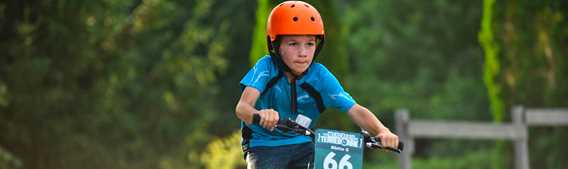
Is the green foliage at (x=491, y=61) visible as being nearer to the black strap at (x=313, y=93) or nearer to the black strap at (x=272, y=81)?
the black strap at (x=313, y=93)

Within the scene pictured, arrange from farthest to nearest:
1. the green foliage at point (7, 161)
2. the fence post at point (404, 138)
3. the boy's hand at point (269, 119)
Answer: the green foliage at point (7, 161) < the fence post at point (404, 138) < the boy's hand at point (269, 119)

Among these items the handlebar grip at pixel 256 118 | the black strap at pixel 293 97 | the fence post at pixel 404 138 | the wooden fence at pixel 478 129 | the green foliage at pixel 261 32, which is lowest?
the handlebar grip at pixel 256 118

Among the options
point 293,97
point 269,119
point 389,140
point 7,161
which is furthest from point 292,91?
point 7,161

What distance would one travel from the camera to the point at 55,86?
870 inches

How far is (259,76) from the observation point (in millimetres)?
6328

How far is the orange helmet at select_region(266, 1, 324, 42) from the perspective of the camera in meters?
6.38

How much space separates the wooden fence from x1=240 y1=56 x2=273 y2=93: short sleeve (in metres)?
7.57

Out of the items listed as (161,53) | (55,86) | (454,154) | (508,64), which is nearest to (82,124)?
(55,86)

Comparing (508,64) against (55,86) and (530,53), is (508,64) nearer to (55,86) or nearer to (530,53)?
(530,53)

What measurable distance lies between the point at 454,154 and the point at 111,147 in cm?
1419

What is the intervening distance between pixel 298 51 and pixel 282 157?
0.56 metres

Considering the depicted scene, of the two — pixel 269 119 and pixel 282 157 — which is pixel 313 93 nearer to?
pixel 282 157

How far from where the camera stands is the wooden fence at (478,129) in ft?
45.9

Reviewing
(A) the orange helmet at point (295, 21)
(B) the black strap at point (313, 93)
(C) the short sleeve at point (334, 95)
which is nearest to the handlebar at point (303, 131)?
(C) the short sleeve at point (334, 95)
